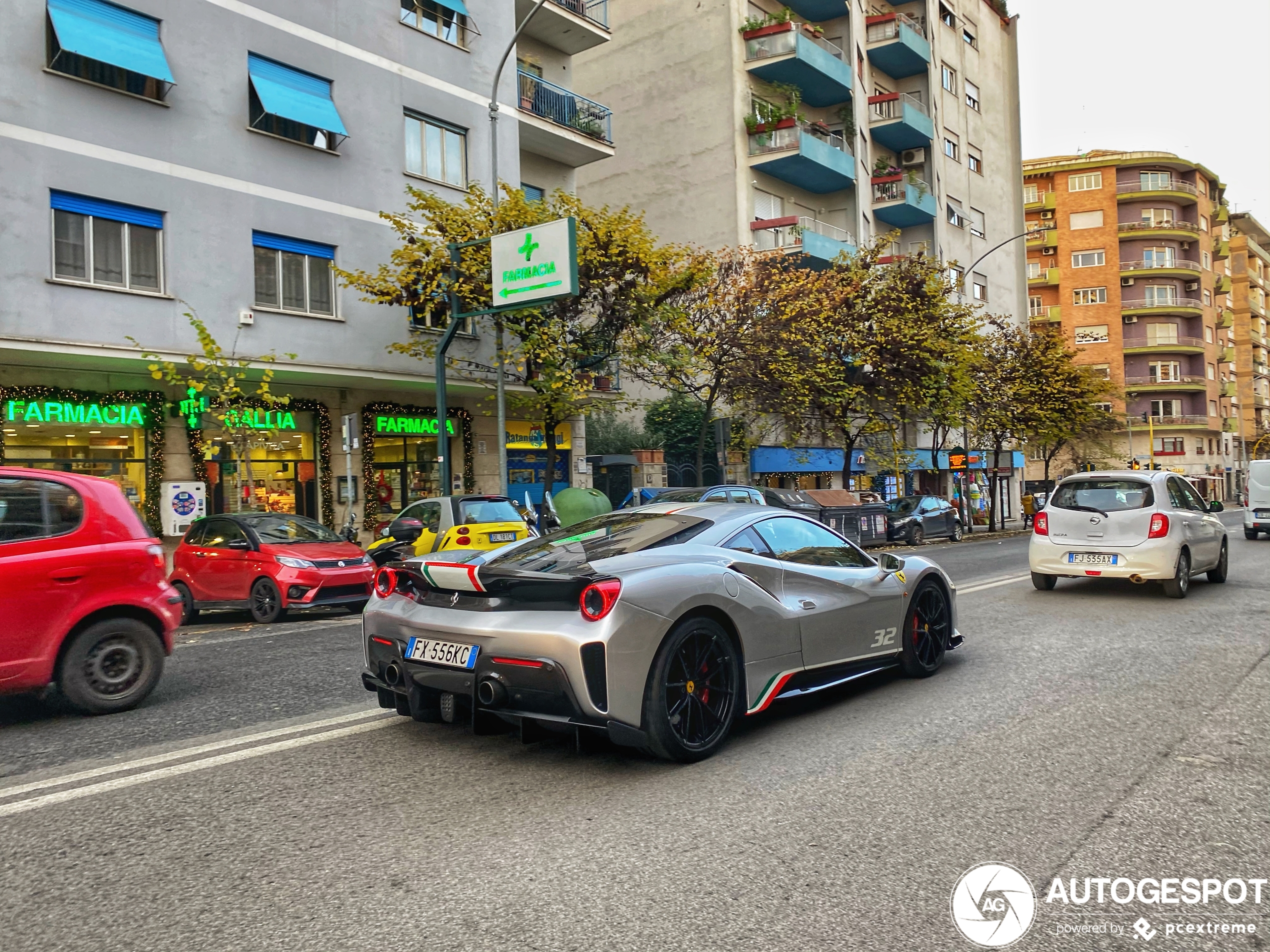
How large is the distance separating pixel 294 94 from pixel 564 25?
31.1 feet

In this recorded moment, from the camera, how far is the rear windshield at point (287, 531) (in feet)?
41.1

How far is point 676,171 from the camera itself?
119 ft

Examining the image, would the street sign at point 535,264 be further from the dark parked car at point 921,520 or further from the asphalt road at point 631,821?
the dark parked car at point 921,520

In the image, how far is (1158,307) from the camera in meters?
74.3

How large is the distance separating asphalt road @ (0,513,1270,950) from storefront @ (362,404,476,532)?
50.6 feet

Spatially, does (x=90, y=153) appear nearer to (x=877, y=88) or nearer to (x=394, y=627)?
(x=394, y=627)

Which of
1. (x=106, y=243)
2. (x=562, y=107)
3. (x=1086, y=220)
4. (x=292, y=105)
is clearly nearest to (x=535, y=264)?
(x=292, y=105)

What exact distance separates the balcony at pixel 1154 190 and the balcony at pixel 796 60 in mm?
45983

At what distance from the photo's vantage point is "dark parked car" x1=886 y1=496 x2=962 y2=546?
27.7m

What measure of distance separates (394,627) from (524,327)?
52.5ft

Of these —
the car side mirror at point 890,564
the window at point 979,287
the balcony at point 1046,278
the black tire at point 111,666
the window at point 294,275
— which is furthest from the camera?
the balcony at point 1046,278

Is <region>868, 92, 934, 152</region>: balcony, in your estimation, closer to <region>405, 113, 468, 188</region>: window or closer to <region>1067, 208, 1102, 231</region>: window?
<region>405, 113, 468, 188</region>: window

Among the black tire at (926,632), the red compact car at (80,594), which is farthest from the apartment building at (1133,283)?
the red compact car at (80,594)

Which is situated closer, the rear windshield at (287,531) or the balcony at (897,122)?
the rear windshield at (287,531)
